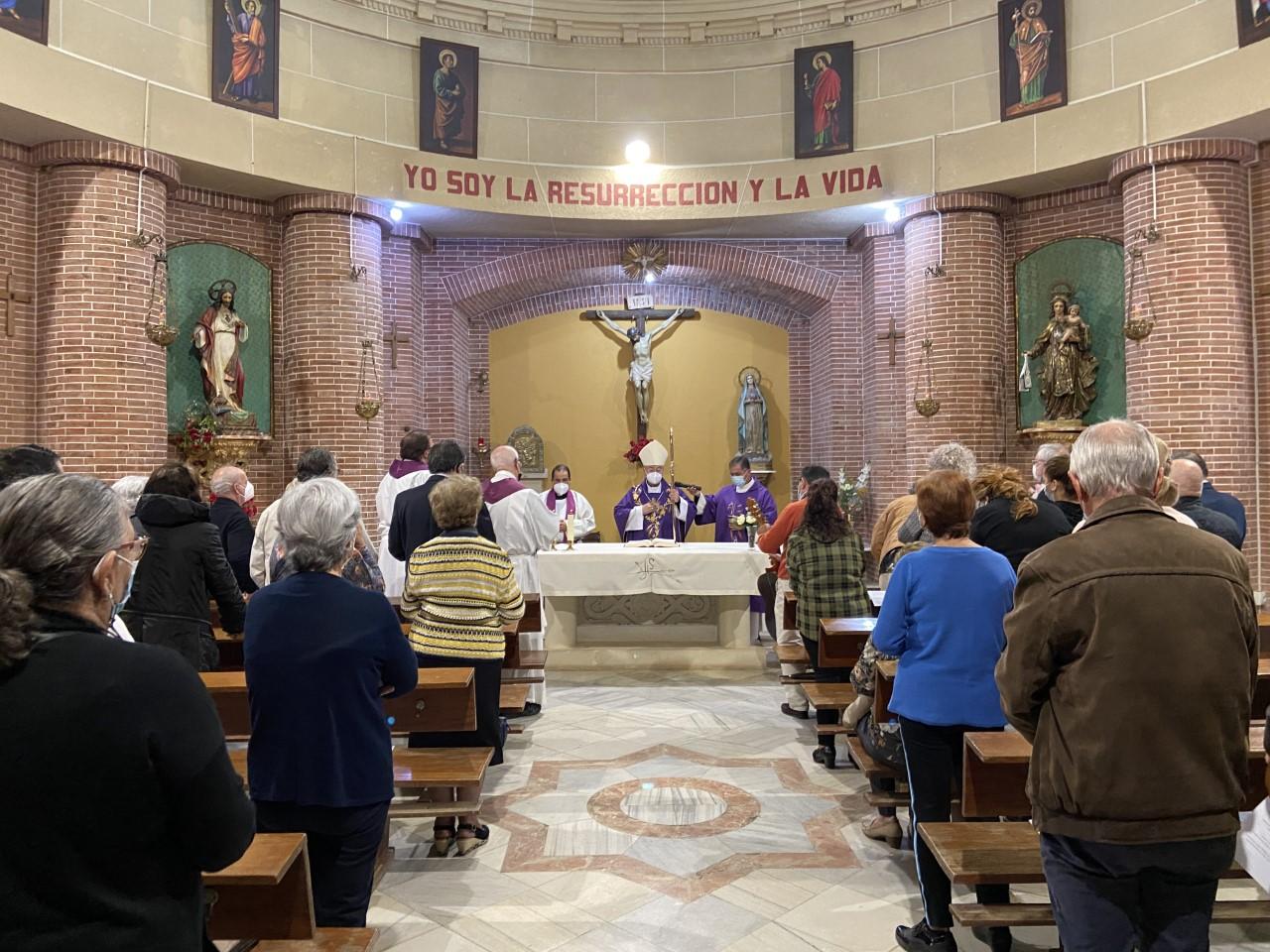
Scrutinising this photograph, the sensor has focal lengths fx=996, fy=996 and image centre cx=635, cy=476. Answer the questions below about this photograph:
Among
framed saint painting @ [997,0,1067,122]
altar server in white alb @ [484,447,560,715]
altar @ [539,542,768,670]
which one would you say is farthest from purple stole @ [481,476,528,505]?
framed saint painting @ [997,0,1067,122]

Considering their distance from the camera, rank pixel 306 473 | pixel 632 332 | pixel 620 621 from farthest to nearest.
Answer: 1. pixel 632 332
2. pixel 620 621
3. pixel 306 473

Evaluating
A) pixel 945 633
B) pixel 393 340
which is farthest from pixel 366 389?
pixel 945 633

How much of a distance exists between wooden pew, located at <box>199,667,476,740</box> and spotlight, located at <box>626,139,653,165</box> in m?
8.31

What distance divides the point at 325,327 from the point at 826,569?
671 cm

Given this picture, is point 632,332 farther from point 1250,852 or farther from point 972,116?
point 1250,852

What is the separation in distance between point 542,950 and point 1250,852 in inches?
99.1

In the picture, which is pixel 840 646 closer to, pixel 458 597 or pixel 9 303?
pixel 458 597

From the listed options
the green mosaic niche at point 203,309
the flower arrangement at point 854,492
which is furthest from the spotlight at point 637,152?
the flower arrangement at point 854,492

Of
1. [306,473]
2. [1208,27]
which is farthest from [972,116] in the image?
[306,473]

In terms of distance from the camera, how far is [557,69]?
11.4 metres

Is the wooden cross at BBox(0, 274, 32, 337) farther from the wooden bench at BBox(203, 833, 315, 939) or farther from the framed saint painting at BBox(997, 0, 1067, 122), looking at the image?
the framed saint painting at BBox(997, 0, 1067, 122)

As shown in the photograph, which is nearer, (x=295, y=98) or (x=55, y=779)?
(x=55, y=779)

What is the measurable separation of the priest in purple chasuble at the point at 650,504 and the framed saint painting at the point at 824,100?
13.4 ft

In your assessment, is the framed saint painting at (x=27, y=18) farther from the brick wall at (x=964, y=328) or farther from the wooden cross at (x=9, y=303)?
the brick wall at (x=964, y=328)
